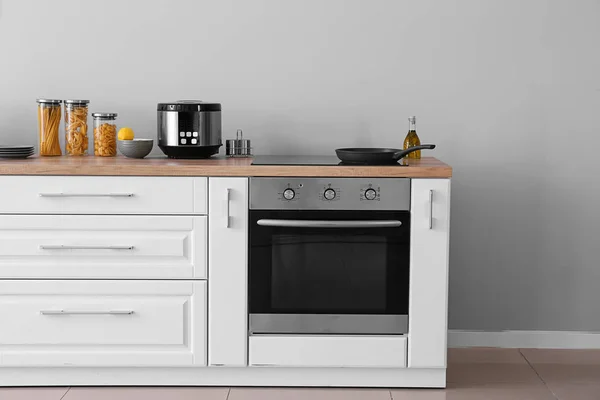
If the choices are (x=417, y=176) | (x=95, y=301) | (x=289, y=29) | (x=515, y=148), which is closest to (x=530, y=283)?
(x=515, y=148)

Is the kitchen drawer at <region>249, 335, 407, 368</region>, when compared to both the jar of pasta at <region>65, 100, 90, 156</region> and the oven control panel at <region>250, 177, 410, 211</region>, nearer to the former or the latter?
the oven control panel at <region>250, 177, 410, 211</region>

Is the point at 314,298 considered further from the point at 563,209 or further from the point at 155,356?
the point at 563,209

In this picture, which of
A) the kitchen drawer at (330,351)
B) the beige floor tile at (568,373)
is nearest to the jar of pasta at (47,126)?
the kitchen drawer at (330,351)

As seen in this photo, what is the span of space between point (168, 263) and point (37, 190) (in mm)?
547

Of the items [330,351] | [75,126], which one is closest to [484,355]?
[330,351]

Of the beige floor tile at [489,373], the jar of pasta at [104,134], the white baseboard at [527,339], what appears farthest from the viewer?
the white baseboard at [527,339]

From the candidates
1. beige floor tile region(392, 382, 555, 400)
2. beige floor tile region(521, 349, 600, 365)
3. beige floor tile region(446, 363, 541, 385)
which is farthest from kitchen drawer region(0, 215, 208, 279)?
beige floor tile region(521, 349, 600, 365)

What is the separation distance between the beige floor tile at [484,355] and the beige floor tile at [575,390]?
1.01 feet

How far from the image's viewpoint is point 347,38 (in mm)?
3496

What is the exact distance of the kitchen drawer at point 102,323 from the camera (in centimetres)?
295

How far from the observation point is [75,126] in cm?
332

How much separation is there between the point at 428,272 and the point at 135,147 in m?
1.25

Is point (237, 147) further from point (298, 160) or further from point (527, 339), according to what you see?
point (527, 339)

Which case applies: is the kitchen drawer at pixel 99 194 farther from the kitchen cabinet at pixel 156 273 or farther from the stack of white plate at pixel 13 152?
the stack of white plate at pixel 13 152
